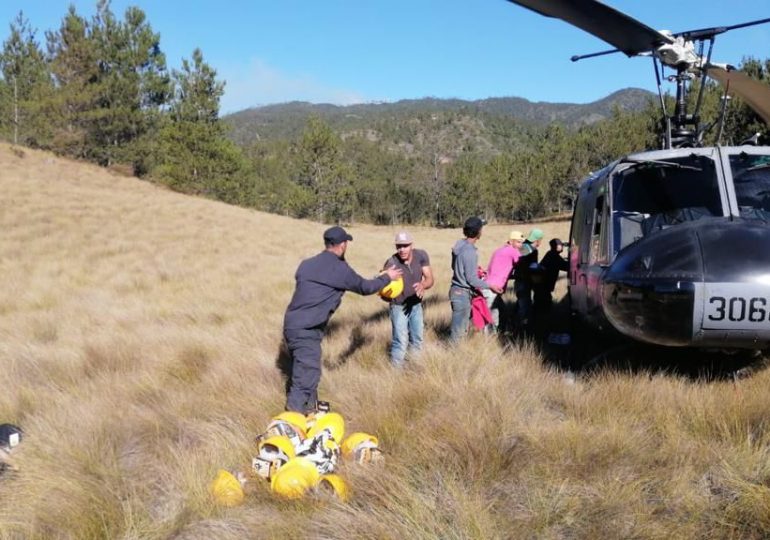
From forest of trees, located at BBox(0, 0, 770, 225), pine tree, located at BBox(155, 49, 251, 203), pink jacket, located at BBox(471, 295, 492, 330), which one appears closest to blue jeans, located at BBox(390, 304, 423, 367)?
pink jacket, located at BBox(471, 295, 492, 330)

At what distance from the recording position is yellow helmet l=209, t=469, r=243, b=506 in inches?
139

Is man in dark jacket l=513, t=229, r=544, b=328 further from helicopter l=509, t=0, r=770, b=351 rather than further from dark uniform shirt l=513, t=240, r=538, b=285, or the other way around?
helicopter l=509, t=0, r=770, b=351

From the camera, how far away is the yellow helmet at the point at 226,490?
3529mm

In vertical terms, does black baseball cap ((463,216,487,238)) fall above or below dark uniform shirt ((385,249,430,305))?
above

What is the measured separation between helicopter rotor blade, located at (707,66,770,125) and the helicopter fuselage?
1.59 feet

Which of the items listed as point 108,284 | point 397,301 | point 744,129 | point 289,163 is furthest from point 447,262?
point 289,163

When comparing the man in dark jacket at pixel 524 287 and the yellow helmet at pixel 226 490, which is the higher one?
the man in dark jacket at pixel 524 287

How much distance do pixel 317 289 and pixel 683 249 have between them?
2.79 meters

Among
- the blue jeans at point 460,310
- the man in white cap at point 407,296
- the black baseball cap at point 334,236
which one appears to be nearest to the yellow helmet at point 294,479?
the black baseball cap at point 334,236

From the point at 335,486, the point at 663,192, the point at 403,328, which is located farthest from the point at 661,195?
the point at 335,486

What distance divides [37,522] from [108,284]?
10725 millimetres

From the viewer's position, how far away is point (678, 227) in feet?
13.9

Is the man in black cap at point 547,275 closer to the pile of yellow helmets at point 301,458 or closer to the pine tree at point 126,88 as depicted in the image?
the pile of yellow helmets at point 301,458

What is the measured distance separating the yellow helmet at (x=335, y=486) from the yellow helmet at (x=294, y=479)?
5 cm
